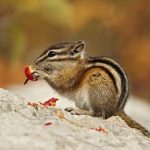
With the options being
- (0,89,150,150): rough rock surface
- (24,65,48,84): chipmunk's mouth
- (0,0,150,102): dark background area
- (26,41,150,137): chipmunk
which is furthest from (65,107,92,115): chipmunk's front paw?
(0,0,150,102): dark background area

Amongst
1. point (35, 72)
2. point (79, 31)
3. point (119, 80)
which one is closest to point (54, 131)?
point (119, 80)

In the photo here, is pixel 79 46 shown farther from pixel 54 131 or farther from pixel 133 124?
pixel 54 131

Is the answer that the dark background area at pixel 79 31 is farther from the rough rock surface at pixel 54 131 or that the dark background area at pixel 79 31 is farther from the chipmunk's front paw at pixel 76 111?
the rough rock surface at pixel 54 131

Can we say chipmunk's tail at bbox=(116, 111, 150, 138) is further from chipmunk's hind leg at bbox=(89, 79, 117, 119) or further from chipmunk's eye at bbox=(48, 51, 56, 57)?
chipmunk's eye at bbox=(48, 51, 56, 57)

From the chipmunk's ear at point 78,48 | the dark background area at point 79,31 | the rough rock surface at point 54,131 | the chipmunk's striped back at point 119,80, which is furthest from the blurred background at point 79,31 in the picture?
the rough rock surface at point 54,131

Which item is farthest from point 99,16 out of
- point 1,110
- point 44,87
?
point 1,110

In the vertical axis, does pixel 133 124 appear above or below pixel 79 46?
below

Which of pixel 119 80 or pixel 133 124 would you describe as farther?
pixel 119 80
